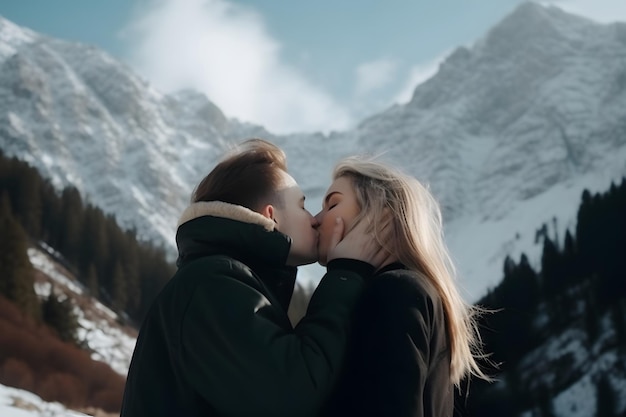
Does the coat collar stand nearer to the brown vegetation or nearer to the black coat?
the black coat

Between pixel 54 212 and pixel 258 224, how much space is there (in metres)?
60.9

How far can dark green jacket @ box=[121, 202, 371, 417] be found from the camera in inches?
82.4

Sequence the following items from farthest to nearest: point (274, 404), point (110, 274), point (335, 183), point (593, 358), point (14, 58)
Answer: point (14, 58), point (110, 274), point (593, 358), point (335, 183), point (274, 404)

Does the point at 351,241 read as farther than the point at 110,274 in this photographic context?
No

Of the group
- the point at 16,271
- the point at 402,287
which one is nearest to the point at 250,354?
the point at 402,287

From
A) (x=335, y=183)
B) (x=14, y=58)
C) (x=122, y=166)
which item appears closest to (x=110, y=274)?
(x=335, y=183)

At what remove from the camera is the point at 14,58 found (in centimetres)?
17888

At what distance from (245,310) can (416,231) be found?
81 cm

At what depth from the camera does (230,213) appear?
2459 millimetres

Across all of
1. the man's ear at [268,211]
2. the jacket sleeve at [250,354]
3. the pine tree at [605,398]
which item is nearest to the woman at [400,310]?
the jacket sleeve at [250,354]

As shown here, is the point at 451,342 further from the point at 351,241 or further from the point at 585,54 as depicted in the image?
the point at 585,54

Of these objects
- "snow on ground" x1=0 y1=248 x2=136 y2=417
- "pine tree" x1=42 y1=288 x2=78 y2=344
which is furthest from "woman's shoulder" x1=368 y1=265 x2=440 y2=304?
"pine tree" x1=42 y1=288 x2=78 y2=344

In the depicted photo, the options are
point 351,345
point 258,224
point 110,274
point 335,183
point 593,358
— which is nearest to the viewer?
point 351,345

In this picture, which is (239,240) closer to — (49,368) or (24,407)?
(24,407)
